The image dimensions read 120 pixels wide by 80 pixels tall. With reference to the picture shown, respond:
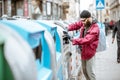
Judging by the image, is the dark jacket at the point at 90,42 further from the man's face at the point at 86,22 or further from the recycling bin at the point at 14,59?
the recycling bin at the point at 14,59

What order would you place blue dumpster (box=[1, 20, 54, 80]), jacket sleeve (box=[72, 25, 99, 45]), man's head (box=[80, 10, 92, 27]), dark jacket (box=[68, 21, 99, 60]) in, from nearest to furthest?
blue dumpster (box=[1, 20, 54, 80]) → jacket sleeve (box=[72, 25, 99, 45]) → dark jacket (box=[68, 21, 99, 60]) → man's head (box=[80, 10, 92, 27])

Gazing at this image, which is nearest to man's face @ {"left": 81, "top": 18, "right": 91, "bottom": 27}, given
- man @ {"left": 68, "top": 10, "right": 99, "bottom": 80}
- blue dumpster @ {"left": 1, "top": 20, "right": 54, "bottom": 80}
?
man @ {"left": 68, "top": 10, "right": 99, "bottom": 80}

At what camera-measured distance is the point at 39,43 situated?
13.9 ft

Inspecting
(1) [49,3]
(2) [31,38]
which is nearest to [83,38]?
(2) [31,38]

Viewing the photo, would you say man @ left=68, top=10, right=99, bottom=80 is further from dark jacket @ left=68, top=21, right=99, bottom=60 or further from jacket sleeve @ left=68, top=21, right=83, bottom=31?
jacket sleeve @ left=68, top=21, right=83, bottom=31

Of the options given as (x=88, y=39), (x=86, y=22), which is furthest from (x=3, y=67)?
(x=86, y=22)

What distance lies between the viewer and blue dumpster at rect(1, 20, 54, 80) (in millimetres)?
3486

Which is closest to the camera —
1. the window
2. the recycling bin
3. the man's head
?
the recycling bin

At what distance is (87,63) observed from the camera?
8359mm

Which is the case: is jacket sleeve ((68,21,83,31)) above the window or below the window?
above

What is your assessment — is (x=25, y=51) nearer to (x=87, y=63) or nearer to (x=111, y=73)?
(x=87, y=63)

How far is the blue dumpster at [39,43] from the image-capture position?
3.49 meters

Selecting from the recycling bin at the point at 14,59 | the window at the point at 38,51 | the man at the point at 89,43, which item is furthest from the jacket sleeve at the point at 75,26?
the recycling bin at the point at 14,59

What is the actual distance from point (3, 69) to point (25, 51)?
20 cm
